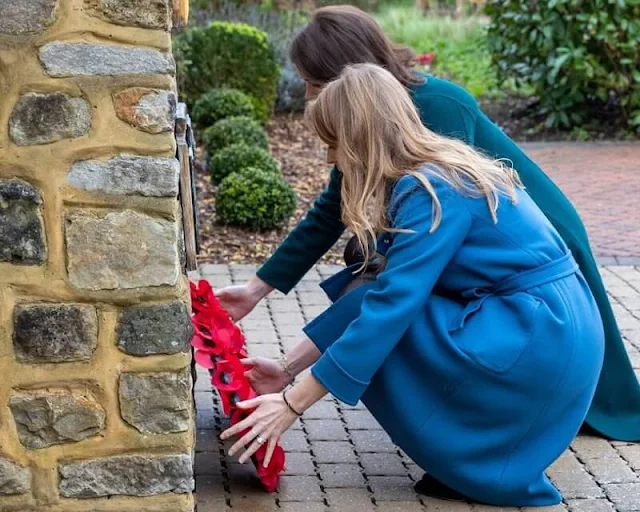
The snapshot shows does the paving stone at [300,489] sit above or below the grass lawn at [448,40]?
above

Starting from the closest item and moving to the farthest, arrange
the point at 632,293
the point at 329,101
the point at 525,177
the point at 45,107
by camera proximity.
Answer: the point at 45,107 < the point at 329,101 < the point at 525,177 < the point at 632,293

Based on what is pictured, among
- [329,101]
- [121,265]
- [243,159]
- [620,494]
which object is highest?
[329,101]

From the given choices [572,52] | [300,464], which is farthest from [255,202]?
[572,52]

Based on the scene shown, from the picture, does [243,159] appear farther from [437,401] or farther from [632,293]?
[437,401]

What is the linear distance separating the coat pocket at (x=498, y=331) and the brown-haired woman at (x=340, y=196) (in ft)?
1.60

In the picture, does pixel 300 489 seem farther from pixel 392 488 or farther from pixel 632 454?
pixel 632 454

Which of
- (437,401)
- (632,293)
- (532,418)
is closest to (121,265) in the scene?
(437,401)

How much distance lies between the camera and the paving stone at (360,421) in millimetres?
3801

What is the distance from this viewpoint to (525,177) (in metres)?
3.67

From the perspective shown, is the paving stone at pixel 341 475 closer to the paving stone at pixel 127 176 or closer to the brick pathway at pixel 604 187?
the paving stone at pixel 127 176

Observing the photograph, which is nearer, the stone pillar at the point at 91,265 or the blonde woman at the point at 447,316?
the stone pillar at the point at 91,265

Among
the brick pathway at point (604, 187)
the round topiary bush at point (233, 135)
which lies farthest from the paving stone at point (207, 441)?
the round topiary bush at point (233, 135)

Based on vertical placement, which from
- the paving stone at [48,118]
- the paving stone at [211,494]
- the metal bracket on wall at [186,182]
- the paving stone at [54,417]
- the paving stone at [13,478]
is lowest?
the paving stone at [211,494]

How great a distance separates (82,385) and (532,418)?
1229 mm
